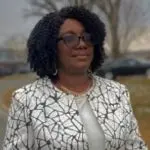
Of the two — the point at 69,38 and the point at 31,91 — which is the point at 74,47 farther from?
the point at 31,91

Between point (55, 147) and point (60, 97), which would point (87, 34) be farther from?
point (55, 147)

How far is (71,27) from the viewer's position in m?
2.44

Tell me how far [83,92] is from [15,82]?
12.0 metres

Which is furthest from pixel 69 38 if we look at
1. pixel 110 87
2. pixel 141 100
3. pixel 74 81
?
pixel 141 100

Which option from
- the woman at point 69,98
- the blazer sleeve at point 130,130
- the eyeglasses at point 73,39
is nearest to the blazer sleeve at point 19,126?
Answer: the woman at point 69,98

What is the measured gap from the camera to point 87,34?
2434 millimetres

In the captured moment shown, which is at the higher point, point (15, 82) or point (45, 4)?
point (45, 4)

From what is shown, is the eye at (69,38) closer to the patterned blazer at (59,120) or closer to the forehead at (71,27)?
the forehead at (71,27)

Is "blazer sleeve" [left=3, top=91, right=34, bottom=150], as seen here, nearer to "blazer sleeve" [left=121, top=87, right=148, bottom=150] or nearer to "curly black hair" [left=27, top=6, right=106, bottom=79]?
"curly black hair" [left=27, top=6, right=106, bottom=79]

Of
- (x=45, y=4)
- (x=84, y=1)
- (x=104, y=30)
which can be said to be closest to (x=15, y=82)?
(x=45, y=4)

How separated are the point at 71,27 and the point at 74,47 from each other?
3.6 inches

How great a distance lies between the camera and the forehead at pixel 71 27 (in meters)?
2.43

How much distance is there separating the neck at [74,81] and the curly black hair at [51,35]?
53 millimetres

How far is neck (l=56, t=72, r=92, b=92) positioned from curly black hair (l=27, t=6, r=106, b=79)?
2.1 inches
